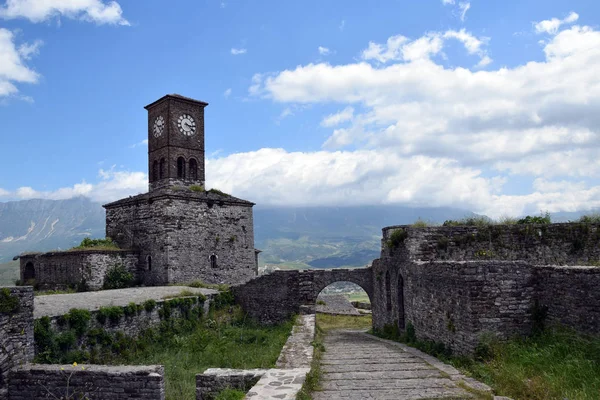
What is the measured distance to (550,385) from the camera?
7938mm

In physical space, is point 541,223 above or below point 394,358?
above

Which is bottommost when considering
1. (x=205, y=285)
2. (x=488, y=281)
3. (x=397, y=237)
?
(x=205, y=285)

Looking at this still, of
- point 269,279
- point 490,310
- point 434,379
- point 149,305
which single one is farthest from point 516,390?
point 269,279

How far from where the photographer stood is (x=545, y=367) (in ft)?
29.0

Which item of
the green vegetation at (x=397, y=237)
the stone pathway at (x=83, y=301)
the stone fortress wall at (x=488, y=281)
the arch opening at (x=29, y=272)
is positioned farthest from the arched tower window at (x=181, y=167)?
the green vegetation at (x=397, y=237)

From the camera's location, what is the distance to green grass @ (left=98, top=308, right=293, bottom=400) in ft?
45.1

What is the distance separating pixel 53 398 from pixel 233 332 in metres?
10.5

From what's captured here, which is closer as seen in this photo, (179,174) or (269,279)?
(269,279)

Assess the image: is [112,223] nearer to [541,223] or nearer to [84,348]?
[84,348]

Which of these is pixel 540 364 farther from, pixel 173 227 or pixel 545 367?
pixel 173 227

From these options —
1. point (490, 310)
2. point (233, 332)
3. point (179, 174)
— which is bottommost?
point (233, 332)

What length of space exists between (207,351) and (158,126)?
68.2ft

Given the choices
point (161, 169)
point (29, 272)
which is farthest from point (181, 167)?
point (29, 272)

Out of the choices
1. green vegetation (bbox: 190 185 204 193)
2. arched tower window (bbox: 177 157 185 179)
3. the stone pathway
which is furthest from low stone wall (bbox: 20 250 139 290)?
arched tower window (bbox: 177 157 185 179)
